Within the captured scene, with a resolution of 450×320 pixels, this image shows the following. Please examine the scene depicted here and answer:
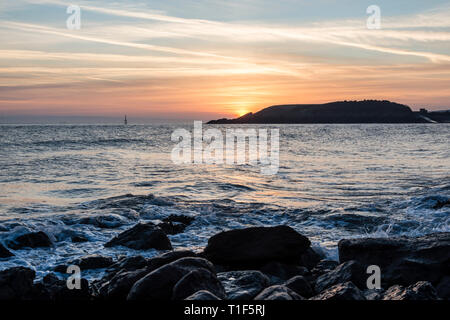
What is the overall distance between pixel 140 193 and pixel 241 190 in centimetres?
400

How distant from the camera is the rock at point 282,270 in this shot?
24.1ft

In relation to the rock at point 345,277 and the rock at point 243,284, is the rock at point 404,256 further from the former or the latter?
the rock at point 243,284

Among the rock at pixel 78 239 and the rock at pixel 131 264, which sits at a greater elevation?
the rock at pixel 131 264

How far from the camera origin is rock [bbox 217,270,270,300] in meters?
5.68

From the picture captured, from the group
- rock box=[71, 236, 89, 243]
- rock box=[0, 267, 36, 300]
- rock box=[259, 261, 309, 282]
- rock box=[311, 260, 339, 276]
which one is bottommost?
rock box=[71, 236, 89, 243]

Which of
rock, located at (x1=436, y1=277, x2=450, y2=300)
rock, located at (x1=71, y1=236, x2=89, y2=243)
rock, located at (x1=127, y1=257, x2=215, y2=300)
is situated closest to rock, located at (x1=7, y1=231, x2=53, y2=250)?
rock, located at (x1=71, y1=236, x2=89, y2=243)

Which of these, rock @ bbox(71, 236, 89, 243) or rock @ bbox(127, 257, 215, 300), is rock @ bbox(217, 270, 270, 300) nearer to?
rock @ bbox(127, 257, 215, 300)

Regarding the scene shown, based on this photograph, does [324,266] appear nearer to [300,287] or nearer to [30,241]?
[300,287]

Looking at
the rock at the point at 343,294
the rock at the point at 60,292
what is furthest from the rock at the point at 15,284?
the rock at the point at 343,294

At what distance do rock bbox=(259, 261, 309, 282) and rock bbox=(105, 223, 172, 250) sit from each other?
2.65 metres

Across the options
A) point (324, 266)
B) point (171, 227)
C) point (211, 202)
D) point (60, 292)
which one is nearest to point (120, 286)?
point (60, 292)

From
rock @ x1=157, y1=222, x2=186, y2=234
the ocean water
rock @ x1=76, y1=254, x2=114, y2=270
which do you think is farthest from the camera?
rock @ x1=157, y1=222, x2=186, y2=234

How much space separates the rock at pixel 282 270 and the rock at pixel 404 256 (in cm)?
75
